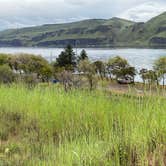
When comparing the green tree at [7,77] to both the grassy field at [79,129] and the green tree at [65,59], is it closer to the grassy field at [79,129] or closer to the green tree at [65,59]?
the grassy field at [79,129]

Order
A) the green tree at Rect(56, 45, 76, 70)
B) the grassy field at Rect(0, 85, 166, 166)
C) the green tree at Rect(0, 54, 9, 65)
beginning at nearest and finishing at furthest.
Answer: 1. the grassy field at Rect(0, 85, 166, 166)
2. the green tree at Rect(0, 54, 9, 65)
3. the green tree at Rect(56, 45, 76, 70)

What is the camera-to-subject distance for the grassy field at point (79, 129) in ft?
12.8

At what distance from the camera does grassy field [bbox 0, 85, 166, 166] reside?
391cm

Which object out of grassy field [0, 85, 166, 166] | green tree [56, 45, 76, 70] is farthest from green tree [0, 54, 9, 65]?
grassy field [0, 85, 166, 166]

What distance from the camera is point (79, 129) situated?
5391 millimetres

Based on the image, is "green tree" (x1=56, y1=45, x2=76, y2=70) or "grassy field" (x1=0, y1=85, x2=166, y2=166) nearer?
"grassy field" (x1=0, y1=85, x2=166, y2=166)

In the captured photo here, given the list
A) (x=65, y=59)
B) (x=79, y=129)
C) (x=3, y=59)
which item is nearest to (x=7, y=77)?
(x=79, y=129)

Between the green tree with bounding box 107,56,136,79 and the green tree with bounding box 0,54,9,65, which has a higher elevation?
the green tree with bounding box 0,54,9,65

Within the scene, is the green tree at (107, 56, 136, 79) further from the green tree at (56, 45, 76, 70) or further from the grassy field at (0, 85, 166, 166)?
the grassy field at (0, 85, 166, 166)

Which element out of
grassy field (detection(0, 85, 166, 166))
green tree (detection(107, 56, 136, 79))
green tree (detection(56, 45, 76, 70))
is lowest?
green tree (detection(107, 56, 136, 79))

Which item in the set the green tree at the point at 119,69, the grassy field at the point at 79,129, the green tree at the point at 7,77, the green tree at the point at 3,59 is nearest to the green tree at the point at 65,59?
the green tree at the point at 119,69

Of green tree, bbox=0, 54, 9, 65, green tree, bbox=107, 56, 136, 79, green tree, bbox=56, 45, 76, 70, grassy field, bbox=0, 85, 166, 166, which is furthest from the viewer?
green tree, bbox=56, 45, 76, 70

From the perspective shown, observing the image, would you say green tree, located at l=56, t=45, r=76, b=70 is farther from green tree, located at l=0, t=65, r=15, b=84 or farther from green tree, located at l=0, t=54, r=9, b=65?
green tree, located at l=0, t=65, r=15, b=84

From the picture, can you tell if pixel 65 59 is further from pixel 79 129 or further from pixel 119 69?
pixel 79 129
